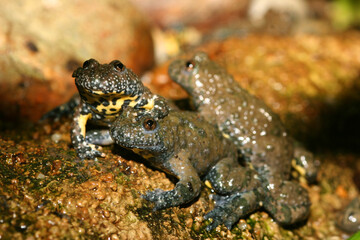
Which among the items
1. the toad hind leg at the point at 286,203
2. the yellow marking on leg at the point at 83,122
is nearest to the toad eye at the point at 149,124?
the yellow marking on leg at the point at 83,122

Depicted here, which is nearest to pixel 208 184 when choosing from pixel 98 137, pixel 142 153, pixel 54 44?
pixel 142 153

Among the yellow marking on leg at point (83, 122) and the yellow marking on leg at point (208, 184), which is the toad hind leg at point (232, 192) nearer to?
the yellow marking on leg at point (208, 184)

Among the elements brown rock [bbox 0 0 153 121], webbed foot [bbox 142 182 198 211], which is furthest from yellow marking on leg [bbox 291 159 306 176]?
brown rock [bbox 0 0 153 121]

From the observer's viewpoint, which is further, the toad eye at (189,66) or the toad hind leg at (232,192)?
the toad eye at (189,66)

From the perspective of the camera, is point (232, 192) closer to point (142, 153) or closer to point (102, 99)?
point (142, 153)

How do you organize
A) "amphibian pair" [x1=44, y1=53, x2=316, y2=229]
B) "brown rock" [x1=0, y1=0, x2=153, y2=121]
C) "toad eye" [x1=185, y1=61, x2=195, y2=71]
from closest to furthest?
"amphibian pair" [x1=44, y1=53, x2=316, y2=229] → "toad eye" [x1=185, y1=61, x2=195, y2=71] → "brown rock" [x1=0, y1=0, x2=153, y2=121]

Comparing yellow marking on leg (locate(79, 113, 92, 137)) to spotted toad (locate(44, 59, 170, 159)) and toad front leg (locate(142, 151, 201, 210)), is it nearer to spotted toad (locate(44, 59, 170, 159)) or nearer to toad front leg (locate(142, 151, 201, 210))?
spotted toad (locate(44, 59, 170, 159))

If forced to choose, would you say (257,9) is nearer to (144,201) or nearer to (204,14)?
(204,14)
